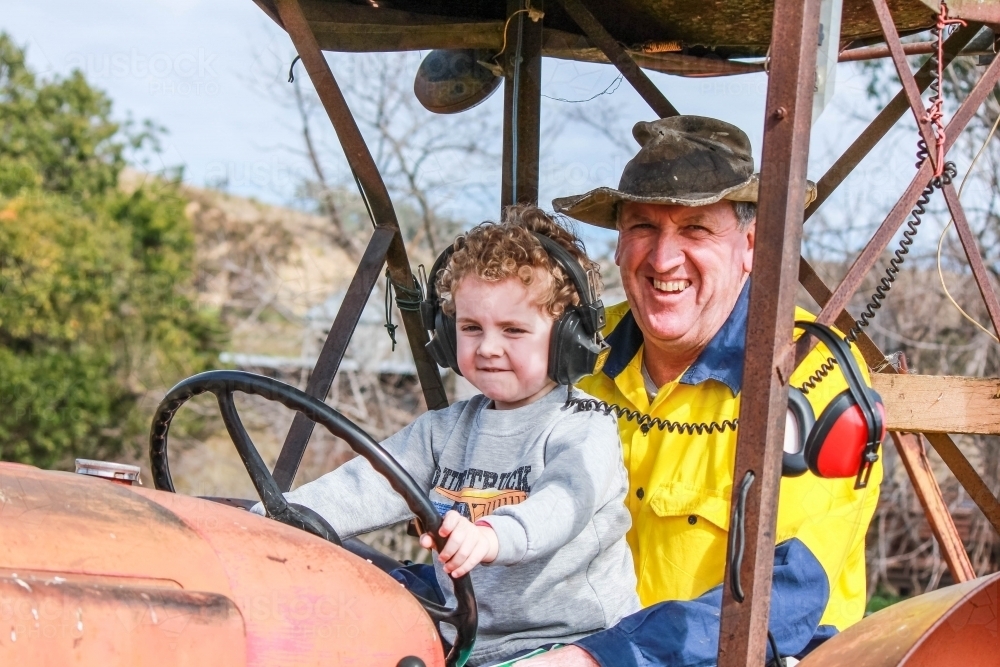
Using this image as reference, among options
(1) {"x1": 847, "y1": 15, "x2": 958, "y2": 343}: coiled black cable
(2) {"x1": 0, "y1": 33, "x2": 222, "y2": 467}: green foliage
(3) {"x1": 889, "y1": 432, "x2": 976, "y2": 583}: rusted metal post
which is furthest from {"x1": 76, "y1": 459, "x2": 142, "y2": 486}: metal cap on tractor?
(2) {"x1": 0, "y1": 33, "x2": 222, "y2": 467}: green foliage

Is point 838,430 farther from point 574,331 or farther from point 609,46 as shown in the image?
point 609,46

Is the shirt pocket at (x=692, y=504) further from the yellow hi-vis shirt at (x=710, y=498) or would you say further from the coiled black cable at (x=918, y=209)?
the coiled black cable at (x=918, y=209)

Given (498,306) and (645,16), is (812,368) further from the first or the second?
(645,16)

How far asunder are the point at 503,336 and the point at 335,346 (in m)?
0.78

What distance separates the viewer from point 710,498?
7.78ft

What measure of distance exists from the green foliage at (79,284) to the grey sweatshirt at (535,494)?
9829mm

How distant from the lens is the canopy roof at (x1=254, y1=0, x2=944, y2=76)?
2879 millimetres

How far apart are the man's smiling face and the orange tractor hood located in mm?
1257

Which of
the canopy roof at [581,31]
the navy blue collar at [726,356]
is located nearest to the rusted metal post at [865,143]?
the canopy roof at [581,31]

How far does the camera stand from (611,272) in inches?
380

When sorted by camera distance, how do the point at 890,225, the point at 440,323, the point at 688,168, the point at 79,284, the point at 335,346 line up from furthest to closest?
the point at 79,284, the point at 335,346, the point at 688,168, the point at 440,323, the point at 890,225

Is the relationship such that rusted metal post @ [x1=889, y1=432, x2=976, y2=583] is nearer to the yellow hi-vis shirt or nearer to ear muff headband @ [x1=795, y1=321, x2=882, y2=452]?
the yellow hi-vis shirt

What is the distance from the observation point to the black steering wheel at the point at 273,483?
173cm

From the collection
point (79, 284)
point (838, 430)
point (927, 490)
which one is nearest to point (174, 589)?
point (838, 430)
